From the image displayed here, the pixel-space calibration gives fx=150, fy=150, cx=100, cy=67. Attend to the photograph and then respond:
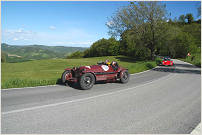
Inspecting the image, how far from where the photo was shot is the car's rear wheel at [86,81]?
24.1ft

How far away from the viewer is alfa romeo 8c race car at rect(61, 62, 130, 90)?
7.62 metres

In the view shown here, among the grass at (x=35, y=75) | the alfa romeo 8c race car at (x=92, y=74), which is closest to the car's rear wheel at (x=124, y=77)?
the alfa romeo 8c race car at (x=92, y=74)

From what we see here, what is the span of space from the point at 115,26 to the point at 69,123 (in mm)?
29261

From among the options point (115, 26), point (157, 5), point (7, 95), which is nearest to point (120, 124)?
point (7, 95)

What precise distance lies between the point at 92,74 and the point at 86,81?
0.54 metres

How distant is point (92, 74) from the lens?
26.0ft

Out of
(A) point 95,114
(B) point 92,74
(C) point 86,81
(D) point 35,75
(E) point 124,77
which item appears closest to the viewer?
(A) point 95,114

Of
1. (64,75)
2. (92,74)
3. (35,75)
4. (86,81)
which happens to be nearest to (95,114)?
(86,81)

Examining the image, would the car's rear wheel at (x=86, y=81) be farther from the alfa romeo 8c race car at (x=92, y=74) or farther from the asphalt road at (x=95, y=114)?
the asphalt road at (x=95, y=114)

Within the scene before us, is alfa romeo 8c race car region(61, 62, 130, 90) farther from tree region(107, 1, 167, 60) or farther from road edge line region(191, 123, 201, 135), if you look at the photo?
tree region(107, 1, 167, 60)

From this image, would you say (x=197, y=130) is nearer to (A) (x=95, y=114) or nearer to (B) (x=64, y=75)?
(A) (x=95, y=114)

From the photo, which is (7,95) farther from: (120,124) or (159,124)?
(159,124)

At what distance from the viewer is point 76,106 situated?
5152 millimetres

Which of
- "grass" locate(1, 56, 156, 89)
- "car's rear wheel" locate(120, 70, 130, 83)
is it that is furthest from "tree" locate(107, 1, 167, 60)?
"car's rear wheel" locate(120, 70, 130, 83)
